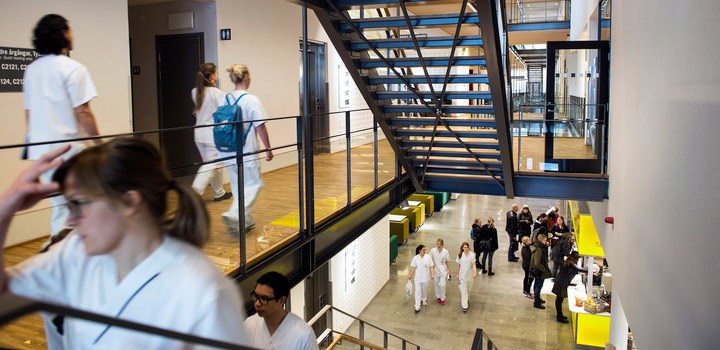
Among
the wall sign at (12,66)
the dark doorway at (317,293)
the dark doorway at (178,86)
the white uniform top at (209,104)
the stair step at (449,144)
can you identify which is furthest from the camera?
the dark doorway at (317,293)

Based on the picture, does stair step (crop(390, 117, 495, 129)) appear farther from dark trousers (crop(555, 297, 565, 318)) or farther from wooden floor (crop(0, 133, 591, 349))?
dark trousers (crop(555, 297, 565, 318))

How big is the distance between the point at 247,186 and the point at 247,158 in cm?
24

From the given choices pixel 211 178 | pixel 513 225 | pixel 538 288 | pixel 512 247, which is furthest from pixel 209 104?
pixel 512 247

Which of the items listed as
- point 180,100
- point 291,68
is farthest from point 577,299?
point 180,100

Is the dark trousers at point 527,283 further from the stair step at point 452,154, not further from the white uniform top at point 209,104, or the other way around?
the white uniform top at point 209,104

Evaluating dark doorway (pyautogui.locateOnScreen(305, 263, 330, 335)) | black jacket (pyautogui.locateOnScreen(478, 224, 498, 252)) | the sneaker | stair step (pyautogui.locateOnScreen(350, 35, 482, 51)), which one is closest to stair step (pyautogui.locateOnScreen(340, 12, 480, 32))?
stair step (pyautogui.locateOnScreen(350, 35, 482, 51))

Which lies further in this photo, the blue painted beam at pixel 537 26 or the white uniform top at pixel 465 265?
the blue painted beam at pixel 537 26

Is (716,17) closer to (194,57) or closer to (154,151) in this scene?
(154,151)

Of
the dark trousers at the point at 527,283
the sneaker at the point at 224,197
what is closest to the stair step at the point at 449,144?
the sneaker at the point at 224,197

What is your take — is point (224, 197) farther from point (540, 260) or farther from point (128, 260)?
point (540, 260)

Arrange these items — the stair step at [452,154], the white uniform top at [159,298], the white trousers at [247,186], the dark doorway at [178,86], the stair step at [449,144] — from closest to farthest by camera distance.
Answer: the white uniform top at [159,298] → the white trousers at [247,186] → the stair step at [449,144] → the stair step at [452,154] → the dark doorway at [178,86]

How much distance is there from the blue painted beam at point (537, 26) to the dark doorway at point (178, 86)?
32.5ft

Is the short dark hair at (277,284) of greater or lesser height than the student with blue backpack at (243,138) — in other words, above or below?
below

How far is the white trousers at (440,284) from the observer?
42.6 ft
